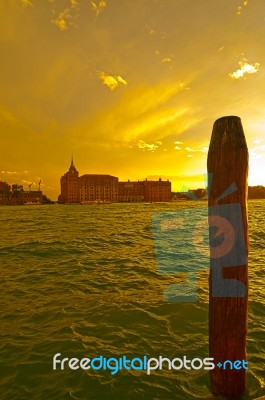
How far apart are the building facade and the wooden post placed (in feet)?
535

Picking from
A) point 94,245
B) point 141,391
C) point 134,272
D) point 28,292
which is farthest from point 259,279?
point 94,245

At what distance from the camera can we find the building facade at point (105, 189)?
172125 millimetres

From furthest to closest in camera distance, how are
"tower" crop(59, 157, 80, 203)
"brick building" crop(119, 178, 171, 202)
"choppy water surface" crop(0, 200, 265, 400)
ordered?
"brick building" crop(119, 178, 171, 202)
"tower" crop(59, 157, 80, 203)
"choppy water surface" crop(0, 200, 265, 400)

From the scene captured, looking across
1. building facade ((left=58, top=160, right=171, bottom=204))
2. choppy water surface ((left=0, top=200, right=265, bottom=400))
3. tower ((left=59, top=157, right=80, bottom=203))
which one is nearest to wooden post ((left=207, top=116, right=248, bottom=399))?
choppy water surface ((left=0, top=200, right=265, bottom=400))

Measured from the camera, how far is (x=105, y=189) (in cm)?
17412

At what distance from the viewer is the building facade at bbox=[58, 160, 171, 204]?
172 m

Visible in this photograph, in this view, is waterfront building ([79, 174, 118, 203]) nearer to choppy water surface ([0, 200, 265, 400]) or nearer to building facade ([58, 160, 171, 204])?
building facade ([58, 160, 171, 204])

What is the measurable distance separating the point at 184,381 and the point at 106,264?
282 inches

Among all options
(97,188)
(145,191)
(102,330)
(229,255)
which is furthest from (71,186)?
(229,255)

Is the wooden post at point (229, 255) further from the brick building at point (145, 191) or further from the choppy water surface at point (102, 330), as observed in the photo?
the brick building at point (145, 191)

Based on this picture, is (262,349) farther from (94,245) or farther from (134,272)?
(94,245)

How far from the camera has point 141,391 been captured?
377cm

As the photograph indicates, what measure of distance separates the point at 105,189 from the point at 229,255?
565 ft

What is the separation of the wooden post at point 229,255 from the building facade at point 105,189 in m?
163
